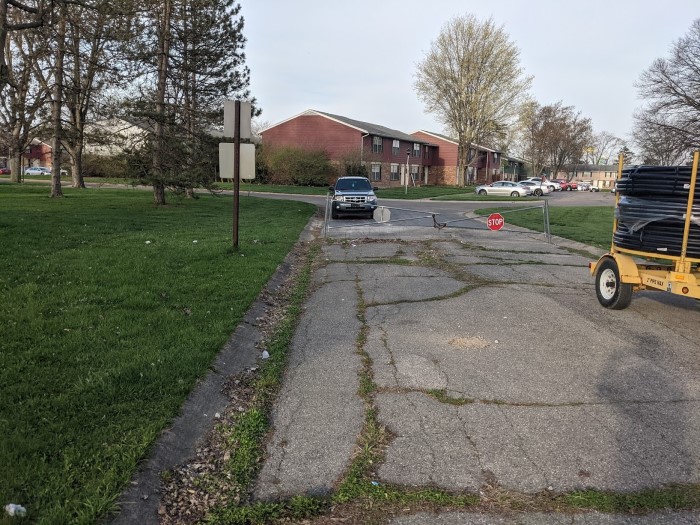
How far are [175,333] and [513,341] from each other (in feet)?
11.8

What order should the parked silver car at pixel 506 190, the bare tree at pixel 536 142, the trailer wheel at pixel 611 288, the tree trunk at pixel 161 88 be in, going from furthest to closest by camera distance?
the bare tree at pixel 536 142 → the parked silver car at pixel 506 190 → the tree trunk at pixel 161 88 → the trailer wheel at pixel 611 288

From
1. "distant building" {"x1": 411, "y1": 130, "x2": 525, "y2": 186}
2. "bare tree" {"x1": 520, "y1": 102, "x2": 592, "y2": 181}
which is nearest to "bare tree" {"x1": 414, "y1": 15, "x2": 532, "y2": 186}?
"distant building" {"x1": 411, "y1": 130, "x2": 525, "y2": 186}

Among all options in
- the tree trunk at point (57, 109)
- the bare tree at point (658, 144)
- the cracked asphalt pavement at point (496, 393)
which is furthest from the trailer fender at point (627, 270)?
the bare tree at point (658, 144)

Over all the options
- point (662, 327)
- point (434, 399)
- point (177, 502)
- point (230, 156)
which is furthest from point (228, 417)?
point (230, 156)

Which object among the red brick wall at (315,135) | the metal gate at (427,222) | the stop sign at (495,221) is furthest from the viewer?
the red brick wall at (315,135)

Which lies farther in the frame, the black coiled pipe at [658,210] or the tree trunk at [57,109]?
the tree trunk at [57,109]

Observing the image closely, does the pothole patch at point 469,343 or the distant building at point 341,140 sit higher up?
the distant building at point 341,140

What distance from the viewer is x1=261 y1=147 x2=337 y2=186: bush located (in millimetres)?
47531

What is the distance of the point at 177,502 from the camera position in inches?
117

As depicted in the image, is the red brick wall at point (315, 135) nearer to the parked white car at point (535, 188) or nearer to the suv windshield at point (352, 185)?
the parked white car at point (535, 188)

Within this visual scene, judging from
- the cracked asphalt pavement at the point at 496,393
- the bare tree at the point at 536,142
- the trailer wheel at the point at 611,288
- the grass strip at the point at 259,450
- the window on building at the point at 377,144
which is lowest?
the grass strip at the point at 259,450

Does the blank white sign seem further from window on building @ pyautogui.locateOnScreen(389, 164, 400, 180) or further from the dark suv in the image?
window on building @ pyautogui.locateOnScreen(389, 164, 400, 180)

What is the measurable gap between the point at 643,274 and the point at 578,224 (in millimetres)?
15272

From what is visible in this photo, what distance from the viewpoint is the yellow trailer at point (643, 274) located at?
618 cm
